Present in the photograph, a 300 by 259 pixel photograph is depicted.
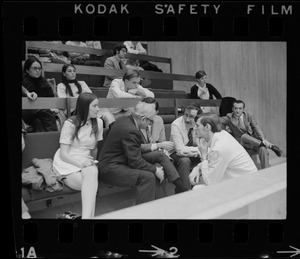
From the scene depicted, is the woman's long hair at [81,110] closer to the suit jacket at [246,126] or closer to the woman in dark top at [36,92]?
the woman in dark top at [36,92]

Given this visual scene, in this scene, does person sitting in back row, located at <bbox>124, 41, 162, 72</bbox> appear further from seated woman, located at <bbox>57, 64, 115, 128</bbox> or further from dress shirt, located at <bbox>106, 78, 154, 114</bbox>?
seated woman, located at <bbox>57, 64, 115, 128</bbox>

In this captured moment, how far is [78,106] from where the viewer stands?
5.94 feet

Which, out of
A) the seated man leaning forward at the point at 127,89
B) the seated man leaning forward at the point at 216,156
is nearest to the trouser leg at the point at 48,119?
the seated man leaning forward at the point at 127,89

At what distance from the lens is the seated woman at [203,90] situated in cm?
191

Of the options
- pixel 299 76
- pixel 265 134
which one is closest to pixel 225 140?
pixel 265 134

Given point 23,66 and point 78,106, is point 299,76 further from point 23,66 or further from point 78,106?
point 23,66

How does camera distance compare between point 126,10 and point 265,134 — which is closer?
point 126,10

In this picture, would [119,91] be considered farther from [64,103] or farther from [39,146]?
[39,146]

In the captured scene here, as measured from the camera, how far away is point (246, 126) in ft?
6.27

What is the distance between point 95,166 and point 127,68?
0.52 m

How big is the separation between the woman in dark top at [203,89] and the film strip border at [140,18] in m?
0.21

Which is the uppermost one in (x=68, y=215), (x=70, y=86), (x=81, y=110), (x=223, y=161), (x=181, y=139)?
(x=70, y=86)

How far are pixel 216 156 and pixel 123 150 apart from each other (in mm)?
423
